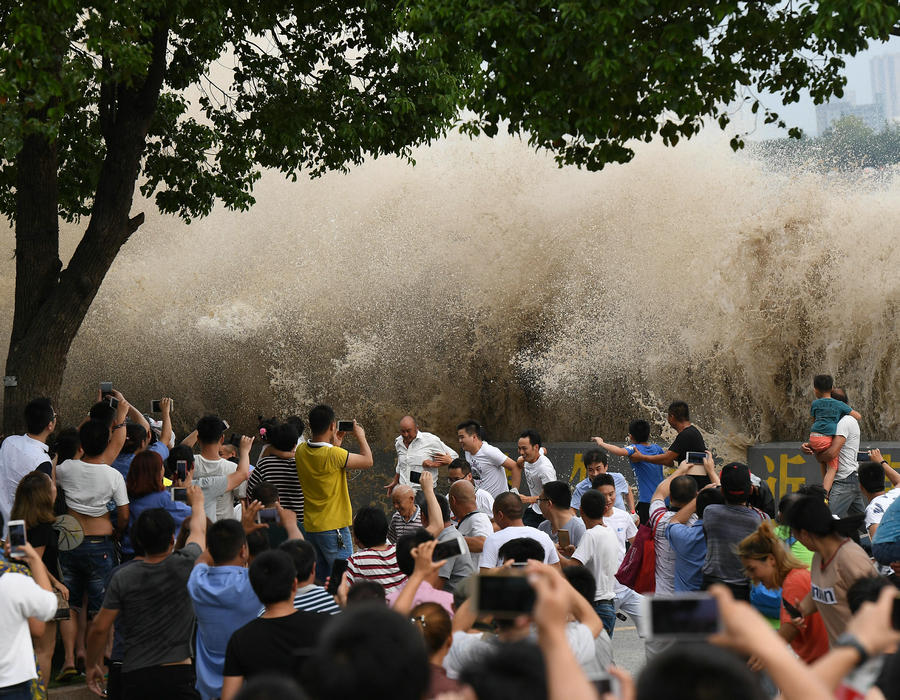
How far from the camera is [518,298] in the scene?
18875 millimetres

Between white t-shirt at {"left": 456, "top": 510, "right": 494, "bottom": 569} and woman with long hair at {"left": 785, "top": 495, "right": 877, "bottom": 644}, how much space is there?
2342mm

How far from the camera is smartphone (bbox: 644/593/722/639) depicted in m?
2.17

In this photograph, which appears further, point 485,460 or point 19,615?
point 485,460

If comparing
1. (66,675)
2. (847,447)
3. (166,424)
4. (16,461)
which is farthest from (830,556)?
(847,447)

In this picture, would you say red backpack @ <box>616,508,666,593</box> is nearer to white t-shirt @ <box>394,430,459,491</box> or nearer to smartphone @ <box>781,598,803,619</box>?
smartphone @ <box>781,598,803,619</box>

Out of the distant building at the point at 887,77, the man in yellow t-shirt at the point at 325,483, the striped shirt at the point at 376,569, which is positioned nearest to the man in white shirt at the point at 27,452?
the man in yellow t-shirt at the point at 325,483

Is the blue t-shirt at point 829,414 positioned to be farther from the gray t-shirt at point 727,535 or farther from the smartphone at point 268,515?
the smartphone at point 268,515

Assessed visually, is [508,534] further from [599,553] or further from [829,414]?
[829,414]

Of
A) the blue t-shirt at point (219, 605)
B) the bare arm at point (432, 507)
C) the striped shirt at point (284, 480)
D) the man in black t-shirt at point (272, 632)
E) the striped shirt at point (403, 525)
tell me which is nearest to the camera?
the man in black t-shirt at point (272, 632)

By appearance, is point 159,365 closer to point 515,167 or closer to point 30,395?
point 515,167

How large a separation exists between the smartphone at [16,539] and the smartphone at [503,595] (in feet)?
8.60

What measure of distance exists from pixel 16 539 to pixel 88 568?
233cm

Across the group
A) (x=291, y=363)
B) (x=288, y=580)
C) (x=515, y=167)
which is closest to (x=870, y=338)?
(x=515, y=167)

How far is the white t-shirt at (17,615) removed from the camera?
172 inches
